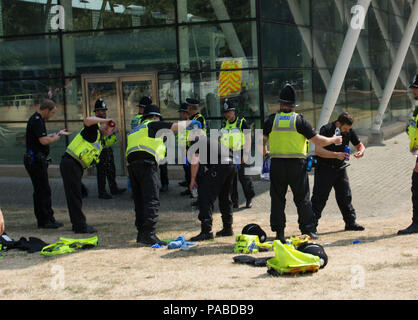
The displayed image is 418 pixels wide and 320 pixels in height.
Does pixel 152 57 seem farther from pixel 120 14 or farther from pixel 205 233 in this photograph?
pixel 205 233

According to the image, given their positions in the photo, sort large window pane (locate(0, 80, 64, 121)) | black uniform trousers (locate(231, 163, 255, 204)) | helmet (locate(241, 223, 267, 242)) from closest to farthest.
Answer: helmet (locate(241, 223, 267, 242))
black uniform trousers (locate(231, 163, 255, 204))
large window pane (locate(0, 80, 64, 121))

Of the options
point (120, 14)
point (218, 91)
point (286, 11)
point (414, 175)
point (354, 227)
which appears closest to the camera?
point (414, 175)

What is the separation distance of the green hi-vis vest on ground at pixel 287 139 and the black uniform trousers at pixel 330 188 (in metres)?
0.96

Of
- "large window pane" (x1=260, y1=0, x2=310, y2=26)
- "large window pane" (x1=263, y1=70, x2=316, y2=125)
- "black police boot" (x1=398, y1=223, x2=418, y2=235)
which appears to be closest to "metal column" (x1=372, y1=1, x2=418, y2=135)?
"large window pane" (x1=263, y1=70, x2=316, y2=125)

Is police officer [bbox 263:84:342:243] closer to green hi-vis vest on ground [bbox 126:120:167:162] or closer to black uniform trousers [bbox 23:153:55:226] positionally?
green hi-vis vest on ground [bbox 126:120:167:162]

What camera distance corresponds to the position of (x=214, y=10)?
15.2 m

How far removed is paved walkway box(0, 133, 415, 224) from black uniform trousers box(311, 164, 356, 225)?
3.86 feet

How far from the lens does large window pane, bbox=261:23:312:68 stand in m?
15.1

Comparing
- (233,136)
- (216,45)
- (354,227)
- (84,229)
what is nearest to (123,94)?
(216,45)

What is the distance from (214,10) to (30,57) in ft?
17.1

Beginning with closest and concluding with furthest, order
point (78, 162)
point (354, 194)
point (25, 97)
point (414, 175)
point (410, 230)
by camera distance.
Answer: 1. point (410, 230)
2. point (414, 175)
3. point (78, 162)
4. point (354, 194)
5. point (25, 97)

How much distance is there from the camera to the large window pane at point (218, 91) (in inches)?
585

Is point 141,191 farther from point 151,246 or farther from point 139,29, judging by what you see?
point 139,29

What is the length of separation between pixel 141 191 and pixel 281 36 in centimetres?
809
